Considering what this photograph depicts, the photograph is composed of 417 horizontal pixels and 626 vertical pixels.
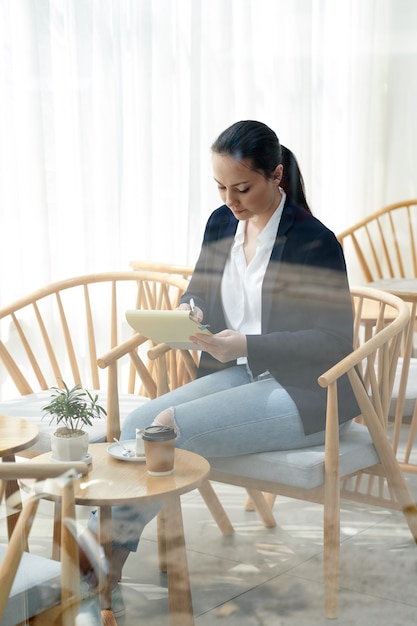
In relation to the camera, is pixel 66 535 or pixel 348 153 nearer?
pixel 66 535

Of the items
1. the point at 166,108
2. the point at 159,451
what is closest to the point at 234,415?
the point at 159,451

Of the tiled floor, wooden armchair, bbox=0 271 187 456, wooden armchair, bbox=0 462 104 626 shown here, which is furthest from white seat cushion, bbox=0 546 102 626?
wooden armchair, bbox=0 271 187 456

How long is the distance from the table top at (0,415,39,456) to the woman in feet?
0.40

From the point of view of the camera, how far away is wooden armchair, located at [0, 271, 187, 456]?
52.1 inches

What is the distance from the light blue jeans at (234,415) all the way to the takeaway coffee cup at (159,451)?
104 millimetres

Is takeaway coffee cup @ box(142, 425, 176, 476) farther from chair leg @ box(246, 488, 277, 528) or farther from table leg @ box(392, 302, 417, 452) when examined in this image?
table leg @ box(392, 302, 417, 452)

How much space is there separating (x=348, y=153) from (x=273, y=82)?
20 cm

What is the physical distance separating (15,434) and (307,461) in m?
0.38

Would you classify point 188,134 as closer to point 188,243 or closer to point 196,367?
point 188,243

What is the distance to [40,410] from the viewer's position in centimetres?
123

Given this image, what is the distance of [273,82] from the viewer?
144 cm

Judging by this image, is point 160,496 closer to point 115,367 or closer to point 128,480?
point 128,480

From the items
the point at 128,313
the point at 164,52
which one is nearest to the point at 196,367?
the point at 128,313

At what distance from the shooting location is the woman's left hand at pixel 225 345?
1.12 meters
